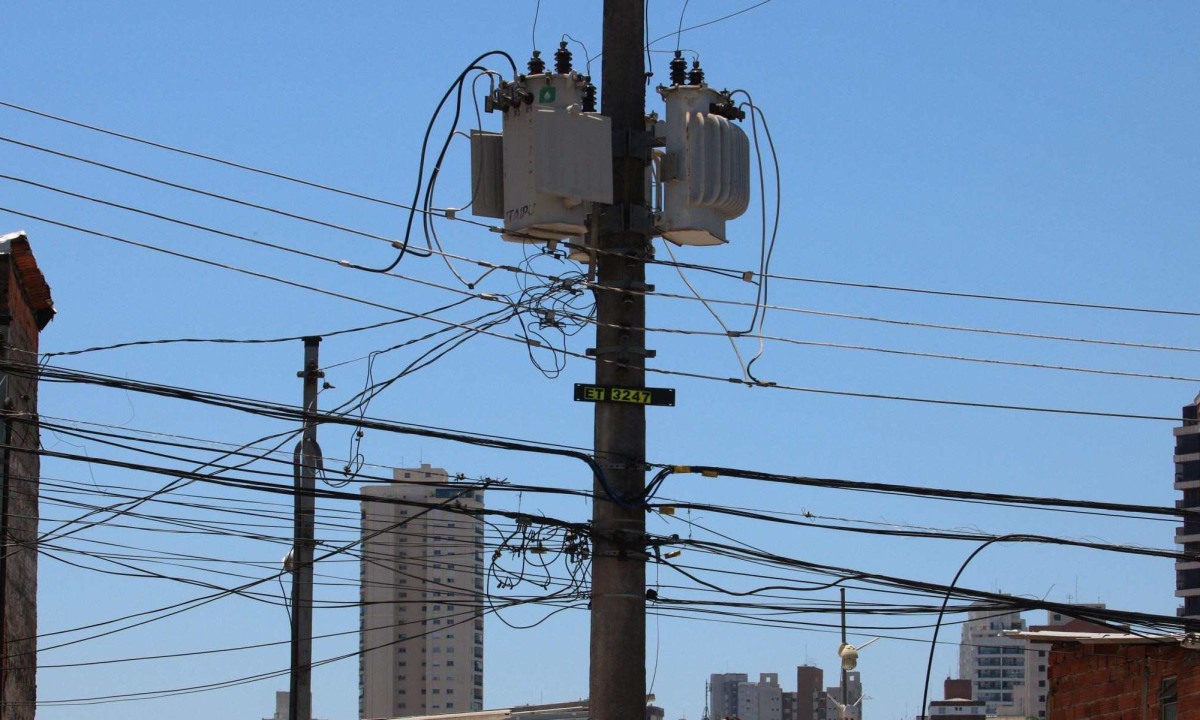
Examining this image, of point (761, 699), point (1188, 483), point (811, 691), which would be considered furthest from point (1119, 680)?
point (761, 699)

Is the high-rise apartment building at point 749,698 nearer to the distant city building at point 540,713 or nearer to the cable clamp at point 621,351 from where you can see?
the distant city building at point 540,713

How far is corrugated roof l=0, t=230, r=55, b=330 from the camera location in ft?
90.6

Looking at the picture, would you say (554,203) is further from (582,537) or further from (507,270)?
(582,537)

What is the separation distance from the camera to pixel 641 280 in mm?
16625

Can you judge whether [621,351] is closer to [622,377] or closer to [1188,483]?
[622,377]

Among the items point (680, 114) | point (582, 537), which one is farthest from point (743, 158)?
point (582, 537)

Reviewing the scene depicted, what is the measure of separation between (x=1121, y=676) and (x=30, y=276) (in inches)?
684

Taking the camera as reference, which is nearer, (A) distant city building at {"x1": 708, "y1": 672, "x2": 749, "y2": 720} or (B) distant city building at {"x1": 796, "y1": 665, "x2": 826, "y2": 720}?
(B) distant city building at {"x1": 796, "y1": 665, "x2": 826, "y2": 720}

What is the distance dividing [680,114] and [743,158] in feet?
2.92

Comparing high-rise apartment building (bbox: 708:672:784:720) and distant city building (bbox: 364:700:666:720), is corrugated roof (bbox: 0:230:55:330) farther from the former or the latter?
high-rise apartment building (bbox: 708:672:784:720)

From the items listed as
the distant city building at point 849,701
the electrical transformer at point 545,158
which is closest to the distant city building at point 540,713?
the distant city building at point 849,701

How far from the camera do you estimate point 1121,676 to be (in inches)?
938

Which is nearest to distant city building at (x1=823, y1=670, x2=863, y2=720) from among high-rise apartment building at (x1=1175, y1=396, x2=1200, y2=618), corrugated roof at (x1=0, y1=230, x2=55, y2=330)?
corrugated roof at (x1=0, y1=230, x2=55, y2=330)

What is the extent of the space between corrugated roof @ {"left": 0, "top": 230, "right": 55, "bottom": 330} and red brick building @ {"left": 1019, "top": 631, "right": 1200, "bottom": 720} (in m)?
15.8
